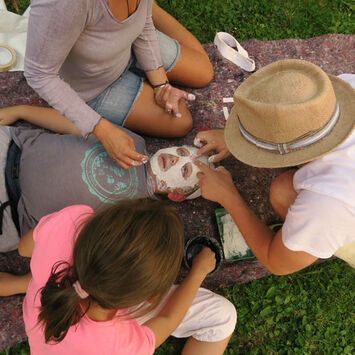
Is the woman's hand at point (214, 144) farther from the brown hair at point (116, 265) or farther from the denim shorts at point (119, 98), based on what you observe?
the brown hair at point (116, 265)

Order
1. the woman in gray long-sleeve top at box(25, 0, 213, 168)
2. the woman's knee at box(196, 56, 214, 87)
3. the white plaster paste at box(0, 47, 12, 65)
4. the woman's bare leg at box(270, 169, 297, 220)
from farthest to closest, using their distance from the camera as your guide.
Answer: the woman's knee at box(196, 56, 214, 87)
the white plaster paste at box(0, 47, 12, 65)
the woman's bare leg at box(270, 169, 297, 220)
the woman in gray long-sleeve top at box(25, 0, 213, 168)

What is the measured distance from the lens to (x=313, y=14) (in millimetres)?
3475

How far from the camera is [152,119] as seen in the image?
2525mm

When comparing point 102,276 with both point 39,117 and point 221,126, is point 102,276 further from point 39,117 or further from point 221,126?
point 221,126

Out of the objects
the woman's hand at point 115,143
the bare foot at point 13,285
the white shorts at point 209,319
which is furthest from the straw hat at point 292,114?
the bare foot at point 13,285

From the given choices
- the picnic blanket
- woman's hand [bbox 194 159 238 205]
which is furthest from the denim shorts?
woman's hand [bbox 194 159 238 205]

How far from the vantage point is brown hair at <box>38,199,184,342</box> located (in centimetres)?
133

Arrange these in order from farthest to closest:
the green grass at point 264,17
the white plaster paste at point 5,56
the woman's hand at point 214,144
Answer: the green grass at point 264,17, the white plaster paste at point 5,56, the woman's hand at point 214,144

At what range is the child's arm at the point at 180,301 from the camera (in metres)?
1.83

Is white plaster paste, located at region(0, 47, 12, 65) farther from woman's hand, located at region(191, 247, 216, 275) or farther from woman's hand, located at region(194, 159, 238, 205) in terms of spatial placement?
woman's hand, located at region(191, 247, 216, 275)

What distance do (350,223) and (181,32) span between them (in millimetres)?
2184

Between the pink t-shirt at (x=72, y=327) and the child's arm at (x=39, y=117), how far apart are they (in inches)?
35.7

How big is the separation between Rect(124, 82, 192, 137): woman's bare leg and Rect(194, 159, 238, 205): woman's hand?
1.61ft

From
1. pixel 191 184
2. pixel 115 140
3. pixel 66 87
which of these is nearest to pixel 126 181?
pixel 115 140
